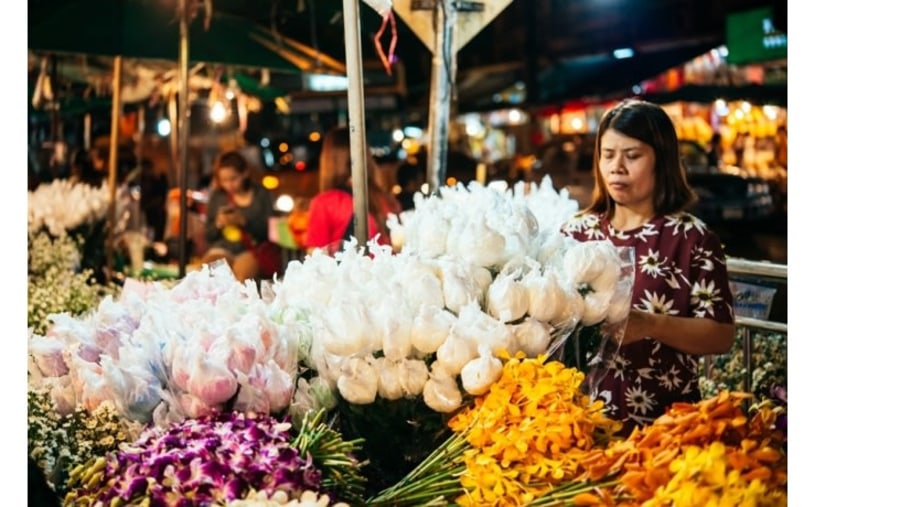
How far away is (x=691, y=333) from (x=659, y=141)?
1.51ft

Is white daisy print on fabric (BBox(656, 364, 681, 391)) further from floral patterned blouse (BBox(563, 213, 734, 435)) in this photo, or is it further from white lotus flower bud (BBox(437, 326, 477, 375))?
white lotus flower bud (BBox(437, 326, 477, 375))

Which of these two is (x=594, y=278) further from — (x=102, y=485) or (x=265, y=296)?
(x=102, y=485)

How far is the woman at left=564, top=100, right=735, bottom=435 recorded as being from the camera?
2.53 meters

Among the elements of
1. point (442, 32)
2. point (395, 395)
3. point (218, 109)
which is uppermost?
point (218, 109)

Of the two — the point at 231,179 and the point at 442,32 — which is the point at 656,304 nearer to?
the point at 442,32

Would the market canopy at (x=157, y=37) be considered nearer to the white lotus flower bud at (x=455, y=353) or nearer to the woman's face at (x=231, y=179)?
the woman's face at (x=231, y=179)

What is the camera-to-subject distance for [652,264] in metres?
2.60

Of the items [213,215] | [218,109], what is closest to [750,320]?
[213,215]

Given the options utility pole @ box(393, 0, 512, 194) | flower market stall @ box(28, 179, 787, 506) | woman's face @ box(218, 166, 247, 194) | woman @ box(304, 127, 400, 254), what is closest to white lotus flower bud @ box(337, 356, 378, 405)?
flower market stall @ box(28, 179, 787, 506)

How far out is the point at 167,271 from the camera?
6.43m

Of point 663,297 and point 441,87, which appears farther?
point 441,87

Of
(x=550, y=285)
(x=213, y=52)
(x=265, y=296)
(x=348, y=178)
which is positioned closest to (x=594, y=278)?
(x=550, y=285)

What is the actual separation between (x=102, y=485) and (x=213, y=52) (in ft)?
13.5

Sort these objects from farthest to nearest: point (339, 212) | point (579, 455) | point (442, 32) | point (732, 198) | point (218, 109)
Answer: point (732, 198) → point (218, 109) → point (339, 212) → point (442, 32) → point (579, 455)
